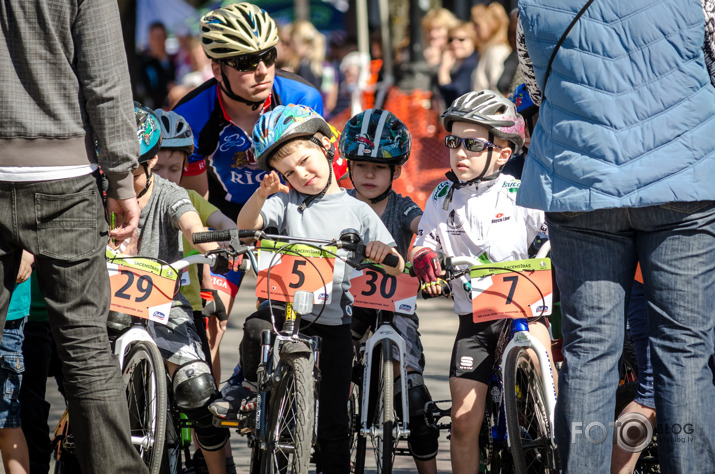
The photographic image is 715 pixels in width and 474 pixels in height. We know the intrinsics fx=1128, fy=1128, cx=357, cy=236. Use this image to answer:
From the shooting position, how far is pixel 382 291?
5.19 metres

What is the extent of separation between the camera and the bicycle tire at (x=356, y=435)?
523cm

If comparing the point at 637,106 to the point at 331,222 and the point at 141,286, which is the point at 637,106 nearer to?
the point at 331,222

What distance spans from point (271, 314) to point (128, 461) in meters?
0.88

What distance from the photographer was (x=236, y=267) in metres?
4.83

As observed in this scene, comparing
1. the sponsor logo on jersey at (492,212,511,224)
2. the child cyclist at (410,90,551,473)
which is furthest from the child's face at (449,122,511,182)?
the sponsor logo on jersey at (492,212,511,224)

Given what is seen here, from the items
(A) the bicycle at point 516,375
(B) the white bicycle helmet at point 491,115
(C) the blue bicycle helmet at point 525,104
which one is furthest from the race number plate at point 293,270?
(C) the blue bicycle helmet at point 525,104

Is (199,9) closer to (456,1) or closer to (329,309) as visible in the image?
(456,1)

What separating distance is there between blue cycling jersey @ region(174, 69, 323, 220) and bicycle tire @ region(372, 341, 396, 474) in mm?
1572

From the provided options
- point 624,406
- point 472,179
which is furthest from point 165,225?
point 624,406

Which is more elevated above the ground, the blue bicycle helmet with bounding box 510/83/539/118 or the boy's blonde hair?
the blue bicycle helmet with bounding box 510/83/539/118

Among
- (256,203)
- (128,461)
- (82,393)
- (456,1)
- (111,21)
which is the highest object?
(456,1)

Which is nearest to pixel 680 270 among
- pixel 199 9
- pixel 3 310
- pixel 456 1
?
pixel 3 310

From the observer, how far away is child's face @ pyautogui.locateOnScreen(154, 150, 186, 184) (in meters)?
5.83

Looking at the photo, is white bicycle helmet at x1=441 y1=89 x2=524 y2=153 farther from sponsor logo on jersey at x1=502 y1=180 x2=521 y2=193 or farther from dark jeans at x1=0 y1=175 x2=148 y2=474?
dark jeans at x1=0 y1=175 x2=148 y2=474
